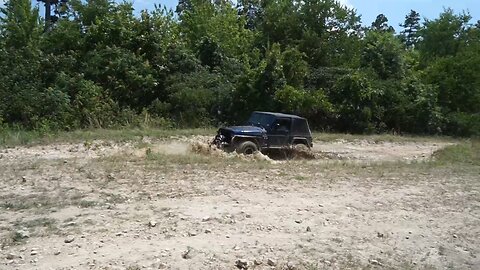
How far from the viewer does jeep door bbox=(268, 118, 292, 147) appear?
16016mm

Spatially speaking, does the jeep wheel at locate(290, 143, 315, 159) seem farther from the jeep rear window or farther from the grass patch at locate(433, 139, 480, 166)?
the grass patch at locate(433, 139, 480, 166)

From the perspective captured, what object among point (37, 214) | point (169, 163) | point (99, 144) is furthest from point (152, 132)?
point (37, 214)

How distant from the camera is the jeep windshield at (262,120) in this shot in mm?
16234

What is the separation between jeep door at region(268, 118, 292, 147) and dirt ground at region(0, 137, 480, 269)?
3.94 metres

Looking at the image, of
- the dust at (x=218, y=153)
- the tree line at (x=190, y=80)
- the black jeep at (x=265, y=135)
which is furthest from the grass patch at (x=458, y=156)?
the tree line at (x=190, y=80)

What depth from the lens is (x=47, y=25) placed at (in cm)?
3064

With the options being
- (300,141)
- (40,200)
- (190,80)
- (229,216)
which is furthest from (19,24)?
(229,216)

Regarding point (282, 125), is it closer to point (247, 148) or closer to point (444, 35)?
point (247, 148)

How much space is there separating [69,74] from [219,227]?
737 inches

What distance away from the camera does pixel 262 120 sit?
16609 millimetres

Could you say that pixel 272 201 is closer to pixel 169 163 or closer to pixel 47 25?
pixel 169 163

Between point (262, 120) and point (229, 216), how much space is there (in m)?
9.54

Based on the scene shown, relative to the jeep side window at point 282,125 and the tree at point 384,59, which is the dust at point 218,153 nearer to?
the jeep side window at point 282,125

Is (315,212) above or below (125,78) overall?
below
